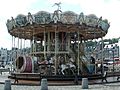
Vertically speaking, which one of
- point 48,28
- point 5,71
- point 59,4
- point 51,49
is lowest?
point 5,71

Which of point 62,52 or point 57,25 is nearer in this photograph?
point 57,25

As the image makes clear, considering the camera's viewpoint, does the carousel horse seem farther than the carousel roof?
Yes

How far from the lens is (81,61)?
1321 inches

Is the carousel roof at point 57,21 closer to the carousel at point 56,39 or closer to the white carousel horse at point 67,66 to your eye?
the carousel at point 56,39

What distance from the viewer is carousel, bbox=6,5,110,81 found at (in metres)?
28.1

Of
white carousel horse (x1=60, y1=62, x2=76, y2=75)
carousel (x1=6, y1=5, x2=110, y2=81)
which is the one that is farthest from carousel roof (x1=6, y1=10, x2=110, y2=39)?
white carousel horse (x1=60, y1=62, x2=76, y2=75)

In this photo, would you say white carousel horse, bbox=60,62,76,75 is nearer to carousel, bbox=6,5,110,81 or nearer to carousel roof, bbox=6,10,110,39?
carousel, bbox=6,5,110,81

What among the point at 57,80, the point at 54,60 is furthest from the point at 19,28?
the point at 57,80

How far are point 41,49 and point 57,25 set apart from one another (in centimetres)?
684

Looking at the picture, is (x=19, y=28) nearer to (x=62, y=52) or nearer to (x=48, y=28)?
(x=48, y=28)

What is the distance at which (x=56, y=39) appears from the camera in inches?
1261

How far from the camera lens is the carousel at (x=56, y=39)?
28131 millimetres

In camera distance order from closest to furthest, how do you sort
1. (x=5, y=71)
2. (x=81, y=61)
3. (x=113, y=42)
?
(x=81, y=61) → (x=5, y=71) → (x=113, y=42)

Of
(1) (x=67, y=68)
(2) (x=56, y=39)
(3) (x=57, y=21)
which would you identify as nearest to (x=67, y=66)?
(1) (x=67, y=68)
